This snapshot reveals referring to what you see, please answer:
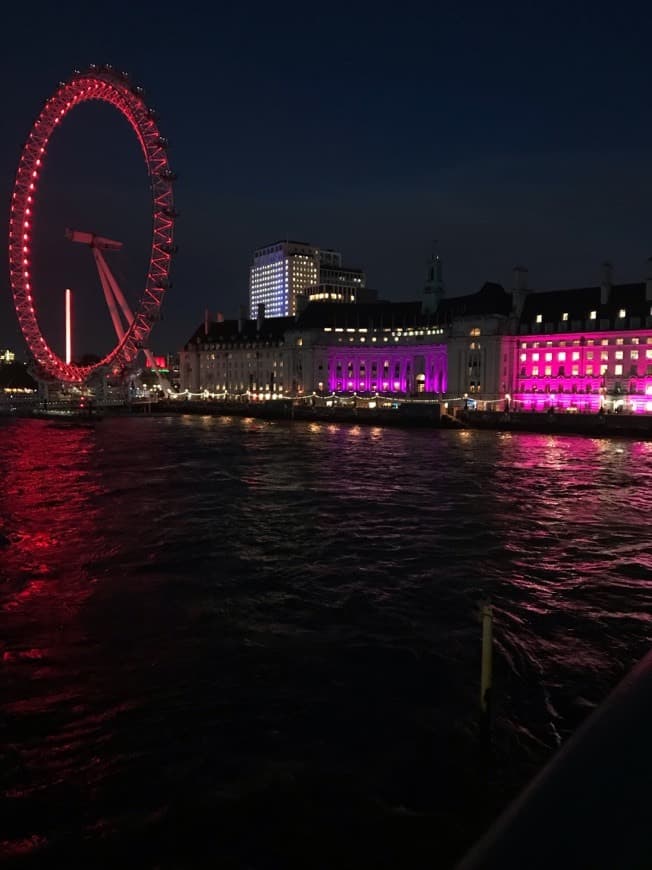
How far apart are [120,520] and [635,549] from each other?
18344mm

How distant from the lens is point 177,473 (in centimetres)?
4156

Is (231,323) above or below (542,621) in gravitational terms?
above

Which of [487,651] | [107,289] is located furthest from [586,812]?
[107,289]

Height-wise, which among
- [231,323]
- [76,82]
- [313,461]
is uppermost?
[76,82]

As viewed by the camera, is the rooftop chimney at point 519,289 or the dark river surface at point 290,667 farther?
the rooftop chimney at point 519,289

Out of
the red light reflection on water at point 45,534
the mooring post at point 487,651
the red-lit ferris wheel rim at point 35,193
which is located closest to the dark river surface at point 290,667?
the red light reflection on water at point 45,534

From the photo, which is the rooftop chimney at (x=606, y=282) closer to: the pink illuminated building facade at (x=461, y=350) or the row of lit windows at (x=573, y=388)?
the pink illuminated building facade at (x=461, y=350)

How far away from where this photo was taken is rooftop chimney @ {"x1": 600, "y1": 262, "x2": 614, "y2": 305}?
116812 millimetres

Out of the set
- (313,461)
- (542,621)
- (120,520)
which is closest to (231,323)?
(313,461)

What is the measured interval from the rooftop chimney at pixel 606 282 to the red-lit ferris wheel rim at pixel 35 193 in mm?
73708

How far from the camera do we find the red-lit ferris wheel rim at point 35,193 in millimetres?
79188

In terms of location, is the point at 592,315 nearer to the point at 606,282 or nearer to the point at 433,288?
the point at 606,282

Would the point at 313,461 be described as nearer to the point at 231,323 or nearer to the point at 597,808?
the point at 597,808

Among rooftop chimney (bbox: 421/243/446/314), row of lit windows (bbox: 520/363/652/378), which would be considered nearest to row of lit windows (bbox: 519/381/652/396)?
row of lit windows (bbox: 520/363/652/378)
